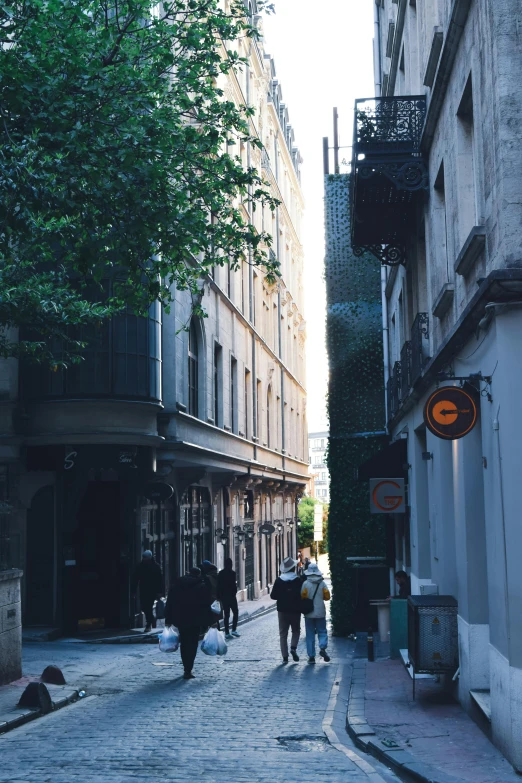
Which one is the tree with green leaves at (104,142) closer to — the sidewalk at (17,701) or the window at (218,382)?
the sidewalk at (17,701)

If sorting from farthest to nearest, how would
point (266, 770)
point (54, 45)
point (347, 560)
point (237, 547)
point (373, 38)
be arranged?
point (237, 547) < point (373, 38) < point (347, 560) < point (54, 45) < point (266, 770)

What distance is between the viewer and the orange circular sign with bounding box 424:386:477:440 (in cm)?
969

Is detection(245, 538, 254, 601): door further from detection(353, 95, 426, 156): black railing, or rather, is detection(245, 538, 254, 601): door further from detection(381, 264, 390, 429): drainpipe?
detection(353, 95, 426, 156): black railing

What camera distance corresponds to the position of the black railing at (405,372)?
56.2ft

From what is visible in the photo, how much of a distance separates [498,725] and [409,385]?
8.94 meters

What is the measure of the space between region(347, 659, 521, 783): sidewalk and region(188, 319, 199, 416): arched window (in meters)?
13.4

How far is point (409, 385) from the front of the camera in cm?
1708

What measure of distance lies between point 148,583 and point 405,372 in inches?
285

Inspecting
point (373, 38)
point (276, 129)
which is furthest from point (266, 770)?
point (276, 129)

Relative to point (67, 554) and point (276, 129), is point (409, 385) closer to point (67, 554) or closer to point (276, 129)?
point (67, 554)

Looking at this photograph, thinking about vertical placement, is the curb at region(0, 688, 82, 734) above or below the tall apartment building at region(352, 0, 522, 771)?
below

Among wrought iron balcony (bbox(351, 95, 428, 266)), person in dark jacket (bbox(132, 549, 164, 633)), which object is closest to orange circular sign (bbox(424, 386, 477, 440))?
wrought iron balcony (bbox(351, 95, 428, 266))

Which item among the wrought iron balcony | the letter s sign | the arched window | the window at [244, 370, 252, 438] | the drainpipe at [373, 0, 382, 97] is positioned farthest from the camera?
the window at [244, 370, 252, 438]

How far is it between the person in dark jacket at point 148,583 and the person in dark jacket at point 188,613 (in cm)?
572
